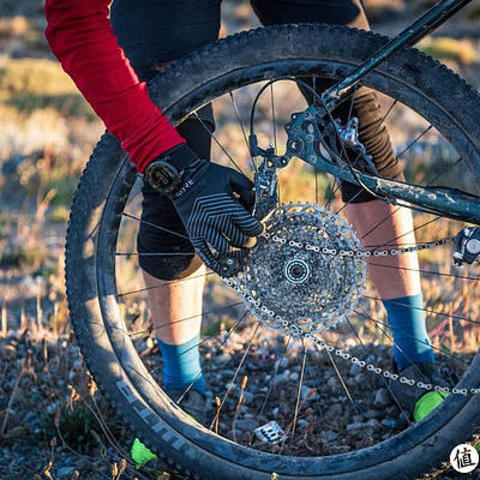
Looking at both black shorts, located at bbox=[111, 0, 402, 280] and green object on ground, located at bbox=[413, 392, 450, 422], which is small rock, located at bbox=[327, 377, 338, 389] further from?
black shorts, located at bbox=[111, 0, 402, 280]

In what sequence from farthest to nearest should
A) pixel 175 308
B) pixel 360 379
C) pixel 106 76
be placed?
pixel 360 379 < pixel 175 308 < pixel 106 76

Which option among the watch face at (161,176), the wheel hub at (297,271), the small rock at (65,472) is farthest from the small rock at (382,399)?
the watch face at (161,176)

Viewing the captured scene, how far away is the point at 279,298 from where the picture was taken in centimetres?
199

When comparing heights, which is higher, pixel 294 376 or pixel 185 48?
pixel 185 48

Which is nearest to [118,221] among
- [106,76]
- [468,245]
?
[106,76]

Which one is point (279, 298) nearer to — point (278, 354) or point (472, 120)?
point (472, 120)

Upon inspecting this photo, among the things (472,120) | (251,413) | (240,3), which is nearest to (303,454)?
(251,413)

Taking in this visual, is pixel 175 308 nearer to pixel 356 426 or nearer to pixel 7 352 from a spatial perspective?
pixel 356 426

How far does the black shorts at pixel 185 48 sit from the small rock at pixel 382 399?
2.40 ft

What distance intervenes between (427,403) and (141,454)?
Result: 96cm

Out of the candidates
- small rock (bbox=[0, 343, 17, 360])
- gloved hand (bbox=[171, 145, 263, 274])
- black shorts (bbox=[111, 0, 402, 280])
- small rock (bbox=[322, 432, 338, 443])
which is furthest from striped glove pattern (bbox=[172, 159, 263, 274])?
small rock (bbox=[0, 343, 17, 360])

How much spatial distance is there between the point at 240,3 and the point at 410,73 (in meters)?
28.3

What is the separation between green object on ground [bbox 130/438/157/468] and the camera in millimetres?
2197

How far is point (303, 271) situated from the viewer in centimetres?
196
